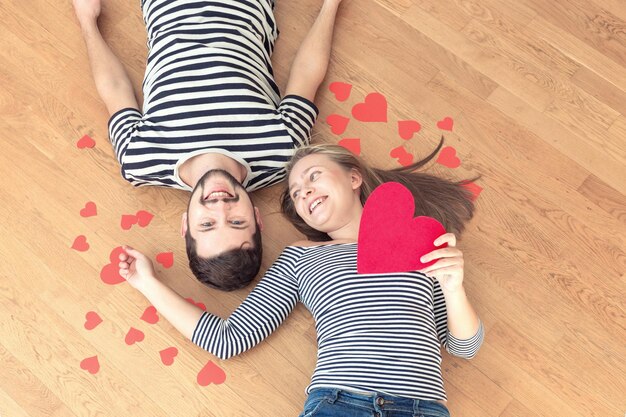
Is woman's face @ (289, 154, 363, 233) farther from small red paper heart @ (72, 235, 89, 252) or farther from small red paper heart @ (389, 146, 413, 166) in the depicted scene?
small red paper heart @ (72, 235, 89, 252)

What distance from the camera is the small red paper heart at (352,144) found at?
6.43 ft

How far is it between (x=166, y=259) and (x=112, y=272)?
15 centimetres

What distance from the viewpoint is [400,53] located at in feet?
6.79

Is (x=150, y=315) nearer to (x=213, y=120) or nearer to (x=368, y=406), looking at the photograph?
(x=213, y=120)

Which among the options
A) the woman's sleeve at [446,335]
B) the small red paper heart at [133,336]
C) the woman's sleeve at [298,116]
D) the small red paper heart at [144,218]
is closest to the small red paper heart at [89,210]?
the small red paper heart at [144,218]

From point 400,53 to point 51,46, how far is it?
1.06 meters

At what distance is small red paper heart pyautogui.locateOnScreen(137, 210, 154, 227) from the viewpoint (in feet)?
6.26

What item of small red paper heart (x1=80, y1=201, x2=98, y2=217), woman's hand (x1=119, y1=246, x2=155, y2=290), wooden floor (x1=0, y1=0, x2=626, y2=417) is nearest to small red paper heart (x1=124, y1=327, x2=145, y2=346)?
wooden floor (x1=0, y1=0, x2=626, y2=417)

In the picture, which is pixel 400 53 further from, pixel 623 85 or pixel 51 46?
pixel 51 46

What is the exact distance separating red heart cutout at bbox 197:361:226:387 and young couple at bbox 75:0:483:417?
6 cm

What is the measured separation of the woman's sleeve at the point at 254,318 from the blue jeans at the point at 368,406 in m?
0.27

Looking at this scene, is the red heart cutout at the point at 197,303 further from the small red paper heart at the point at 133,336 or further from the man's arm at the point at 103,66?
the man's arm at the point at 103,66

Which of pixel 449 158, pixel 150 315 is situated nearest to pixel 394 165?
pixel 449 158

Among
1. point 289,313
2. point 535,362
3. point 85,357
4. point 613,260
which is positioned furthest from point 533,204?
point 85,357
